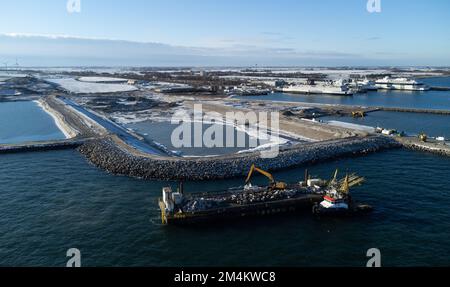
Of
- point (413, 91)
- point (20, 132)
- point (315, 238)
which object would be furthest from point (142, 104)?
point (413, 91)

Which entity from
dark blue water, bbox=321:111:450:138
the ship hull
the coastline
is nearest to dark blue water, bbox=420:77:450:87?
Result: dark blue water, bbox=321:111:450:138

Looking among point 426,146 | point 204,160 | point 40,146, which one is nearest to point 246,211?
point 204,160

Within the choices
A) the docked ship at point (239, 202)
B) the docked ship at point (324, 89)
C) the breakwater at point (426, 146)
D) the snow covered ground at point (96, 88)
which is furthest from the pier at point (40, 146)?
the docked ship at point (324, 89)

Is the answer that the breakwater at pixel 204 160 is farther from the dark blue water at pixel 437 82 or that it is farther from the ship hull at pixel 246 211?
the dark blue water at pixel 437 82

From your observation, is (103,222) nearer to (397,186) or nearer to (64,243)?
(64,243)

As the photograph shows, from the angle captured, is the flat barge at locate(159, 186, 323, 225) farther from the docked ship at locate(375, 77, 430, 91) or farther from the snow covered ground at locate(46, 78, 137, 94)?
the docked ship at locate(375, 77, 430, 91)

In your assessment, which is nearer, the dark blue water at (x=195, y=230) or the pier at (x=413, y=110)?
the dark blue water at (x=195, y=230)
